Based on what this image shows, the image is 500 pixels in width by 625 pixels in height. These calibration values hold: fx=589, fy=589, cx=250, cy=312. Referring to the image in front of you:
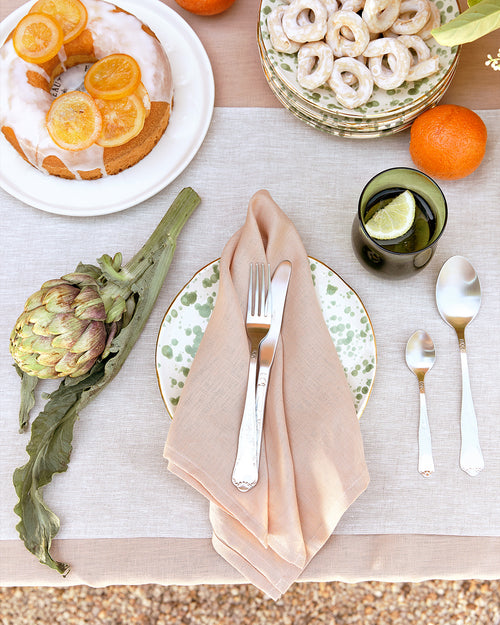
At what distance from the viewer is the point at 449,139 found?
0.73m

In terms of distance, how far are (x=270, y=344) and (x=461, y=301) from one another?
26cm

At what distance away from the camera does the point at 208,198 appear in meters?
0.82

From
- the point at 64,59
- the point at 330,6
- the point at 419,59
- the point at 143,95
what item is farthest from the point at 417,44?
the point at 64,59

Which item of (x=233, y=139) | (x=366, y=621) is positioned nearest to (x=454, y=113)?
(x=233, y=139)

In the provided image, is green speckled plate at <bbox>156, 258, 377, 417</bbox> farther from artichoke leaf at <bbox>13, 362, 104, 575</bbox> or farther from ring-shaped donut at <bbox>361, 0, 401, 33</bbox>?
ring-shaped donut at <bbox>361, 0, 401, 33</bbox>

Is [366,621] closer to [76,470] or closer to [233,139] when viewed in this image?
[76,470]

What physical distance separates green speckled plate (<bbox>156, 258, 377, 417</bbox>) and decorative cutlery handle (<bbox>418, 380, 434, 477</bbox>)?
8cm

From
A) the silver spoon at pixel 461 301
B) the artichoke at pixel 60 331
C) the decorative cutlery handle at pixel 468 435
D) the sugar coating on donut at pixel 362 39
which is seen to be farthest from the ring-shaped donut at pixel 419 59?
the artichoke at pixel 60 331

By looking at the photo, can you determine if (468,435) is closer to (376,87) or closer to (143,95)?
(376,87)

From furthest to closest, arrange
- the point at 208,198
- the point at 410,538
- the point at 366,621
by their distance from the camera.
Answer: the point at 366,621 < the point at 208,198 < the point at 410,538

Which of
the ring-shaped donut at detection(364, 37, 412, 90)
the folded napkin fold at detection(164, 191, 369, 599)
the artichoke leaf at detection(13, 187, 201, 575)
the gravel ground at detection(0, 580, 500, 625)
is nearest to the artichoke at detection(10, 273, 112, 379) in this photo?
the artichoke leaf at detection(13, 187, 201, 575)

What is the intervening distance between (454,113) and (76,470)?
0.65 meters

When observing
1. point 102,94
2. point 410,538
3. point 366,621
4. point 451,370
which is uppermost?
point 102,94

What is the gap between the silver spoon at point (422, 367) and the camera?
72 cm
